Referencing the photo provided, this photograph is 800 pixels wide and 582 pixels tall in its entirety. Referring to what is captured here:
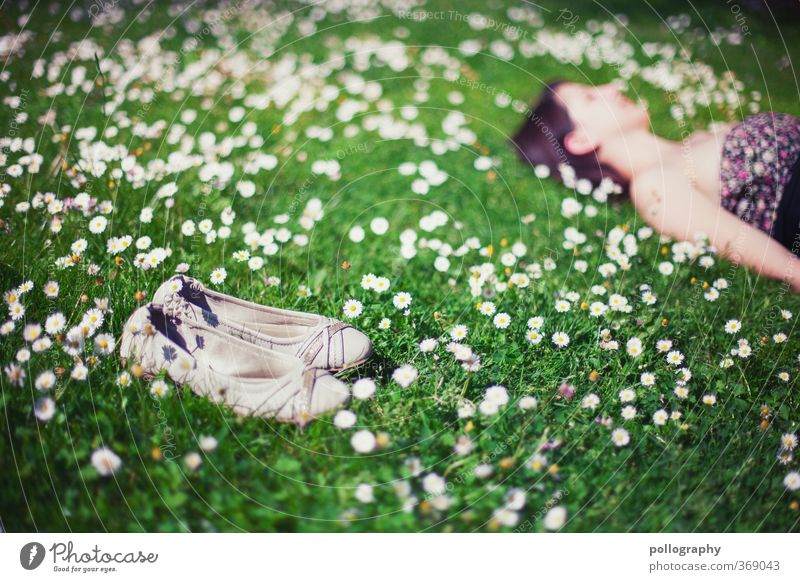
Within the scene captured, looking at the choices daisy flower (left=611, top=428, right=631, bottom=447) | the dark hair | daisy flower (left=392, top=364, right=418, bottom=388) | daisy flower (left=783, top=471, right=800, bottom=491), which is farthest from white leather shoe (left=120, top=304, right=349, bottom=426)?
the dark hair

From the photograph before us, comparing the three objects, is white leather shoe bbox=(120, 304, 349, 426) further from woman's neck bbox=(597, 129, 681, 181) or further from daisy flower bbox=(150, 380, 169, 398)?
woman's neck bbox=(597, 129, 681, 181)

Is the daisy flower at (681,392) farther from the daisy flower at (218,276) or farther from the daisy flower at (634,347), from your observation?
the daisy flower at (218,276)

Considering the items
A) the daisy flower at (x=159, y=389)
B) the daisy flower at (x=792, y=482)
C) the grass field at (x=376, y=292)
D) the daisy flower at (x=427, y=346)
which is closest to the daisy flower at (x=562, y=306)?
the grass field at (x=376, y=292)

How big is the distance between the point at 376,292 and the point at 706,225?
106 cm

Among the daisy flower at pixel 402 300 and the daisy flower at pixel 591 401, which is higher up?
the daisy flower at pixel 402 300

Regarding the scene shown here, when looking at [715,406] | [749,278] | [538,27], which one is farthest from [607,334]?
[538,27]

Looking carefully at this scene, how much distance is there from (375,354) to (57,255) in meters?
0.89

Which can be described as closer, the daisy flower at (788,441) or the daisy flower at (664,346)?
the daisy flower at (788,441)

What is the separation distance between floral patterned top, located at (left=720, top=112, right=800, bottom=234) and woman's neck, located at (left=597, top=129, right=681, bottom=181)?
26 cm

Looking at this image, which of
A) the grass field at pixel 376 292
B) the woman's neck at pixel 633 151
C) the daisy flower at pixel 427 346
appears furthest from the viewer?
the woman's neck at pixel 633 151

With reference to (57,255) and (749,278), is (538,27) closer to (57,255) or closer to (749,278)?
(749,278)

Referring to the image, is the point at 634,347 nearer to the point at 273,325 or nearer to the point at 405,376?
the point at 405,376
